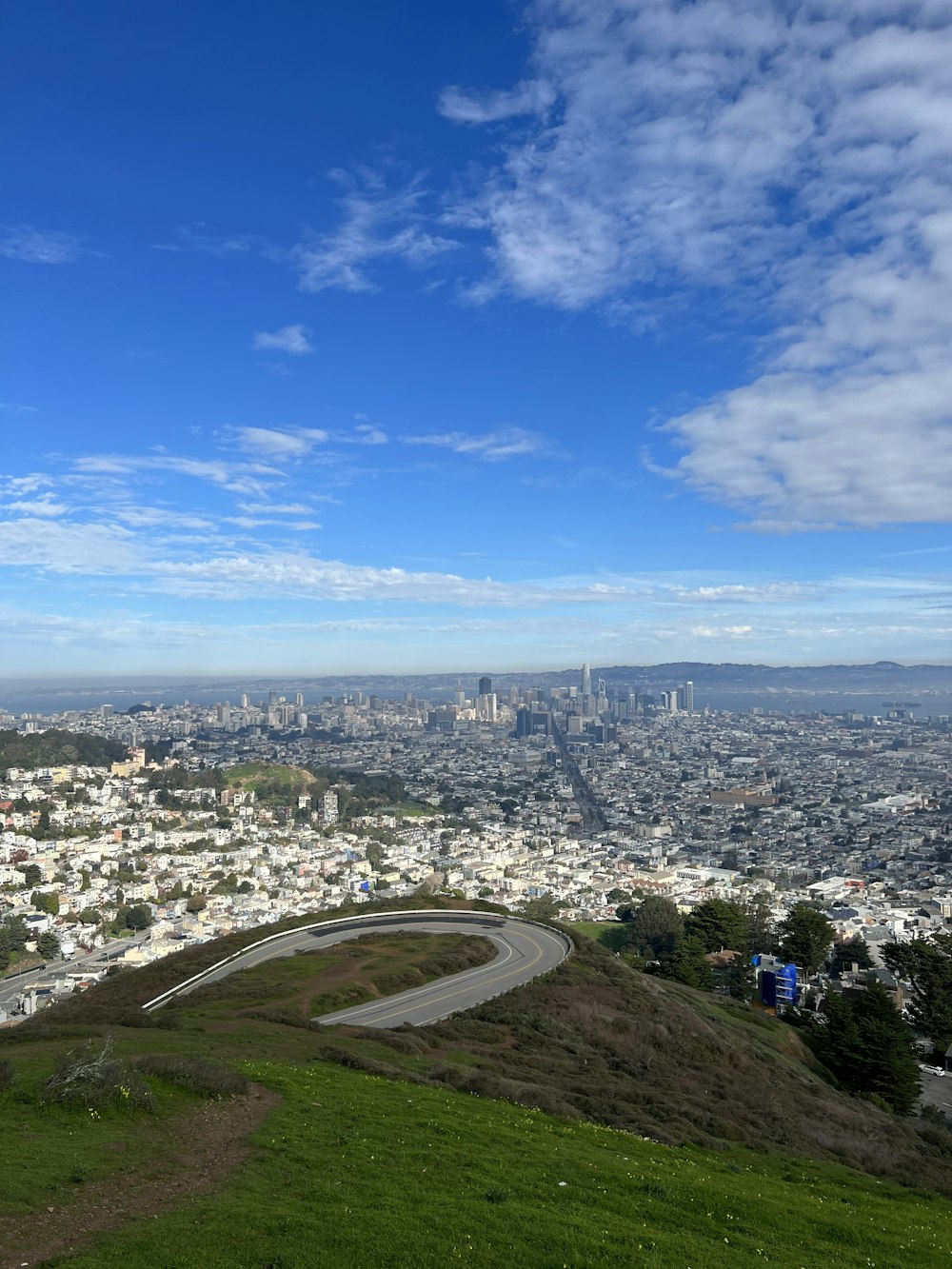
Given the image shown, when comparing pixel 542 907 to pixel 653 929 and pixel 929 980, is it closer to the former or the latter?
pixel 653 929

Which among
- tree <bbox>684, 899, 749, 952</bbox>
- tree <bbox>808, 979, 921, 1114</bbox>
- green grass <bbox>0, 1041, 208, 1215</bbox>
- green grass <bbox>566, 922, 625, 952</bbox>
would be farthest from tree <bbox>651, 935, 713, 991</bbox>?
green grass <bbox>0, 1041, 208, 1215</bbox>

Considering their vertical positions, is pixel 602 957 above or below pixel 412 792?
above

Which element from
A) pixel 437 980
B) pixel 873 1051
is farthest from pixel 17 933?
pixel 873 1051

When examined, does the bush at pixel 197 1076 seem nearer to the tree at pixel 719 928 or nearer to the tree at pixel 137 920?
the tree at pixel 719 928

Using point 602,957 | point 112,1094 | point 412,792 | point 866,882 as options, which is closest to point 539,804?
point 412,792

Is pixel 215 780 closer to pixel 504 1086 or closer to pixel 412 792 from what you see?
pixel 412 792

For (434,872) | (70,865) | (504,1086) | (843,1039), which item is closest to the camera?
(504,1086)

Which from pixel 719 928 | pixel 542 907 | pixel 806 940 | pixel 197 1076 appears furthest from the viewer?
pixel 542 907
